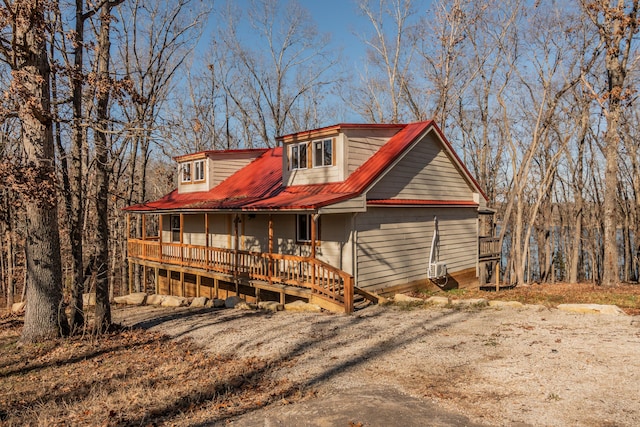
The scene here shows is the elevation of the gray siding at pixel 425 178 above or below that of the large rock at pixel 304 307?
above

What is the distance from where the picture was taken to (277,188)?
15.9 m

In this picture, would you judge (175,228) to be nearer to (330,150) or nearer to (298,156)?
(298,156)

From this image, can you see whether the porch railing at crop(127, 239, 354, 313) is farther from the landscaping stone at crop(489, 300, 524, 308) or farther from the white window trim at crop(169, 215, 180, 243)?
the landscaping stone at crop(489, 300, 524, 308)

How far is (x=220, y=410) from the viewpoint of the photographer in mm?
5301

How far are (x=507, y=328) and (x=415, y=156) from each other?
7620 mm

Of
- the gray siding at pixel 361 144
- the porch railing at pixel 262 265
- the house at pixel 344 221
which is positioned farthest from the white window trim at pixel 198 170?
the gray siding at pixel 361 144

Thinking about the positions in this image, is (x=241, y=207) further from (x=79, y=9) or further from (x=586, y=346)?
(x=586, y=346)

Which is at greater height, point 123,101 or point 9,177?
point 123,101

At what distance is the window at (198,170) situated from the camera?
20688mm

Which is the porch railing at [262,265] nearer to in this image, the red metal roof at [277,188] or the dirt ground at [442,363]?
the dirt ground at [442,363]

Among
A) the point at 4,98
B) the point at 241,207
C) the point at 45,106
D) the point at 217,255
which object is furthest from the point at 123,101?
the point at 217,255

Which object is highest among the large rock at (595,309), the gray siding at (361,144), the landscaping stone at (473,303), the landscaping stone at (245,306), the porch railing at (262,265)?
the gray siding at (361,144)

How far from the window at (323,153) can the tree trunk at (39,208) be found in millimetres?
7983

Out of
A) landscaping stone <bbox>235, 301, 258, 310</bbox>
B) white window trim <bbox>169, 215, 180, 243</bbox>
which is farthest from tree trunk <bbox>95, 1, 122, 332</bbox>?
white window trim <bbox>169, 215, 180, 243</bbox>
